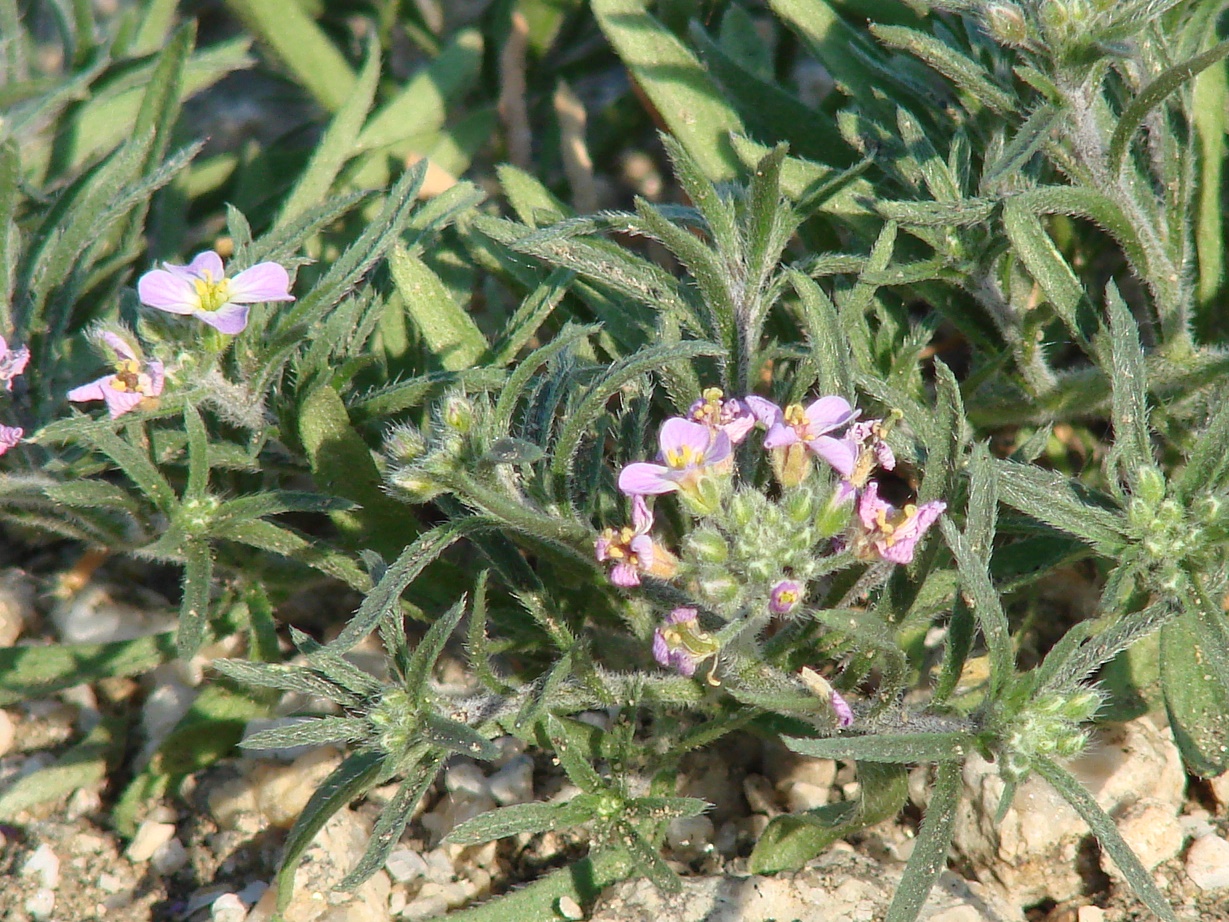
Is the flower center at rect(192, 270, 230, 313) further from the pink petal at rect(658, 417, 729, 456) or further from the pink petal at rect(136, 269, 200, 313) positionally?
the pink petal at rect(658, 417, 729, 456)

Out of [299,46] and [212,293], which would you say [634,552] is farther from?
[299,46]

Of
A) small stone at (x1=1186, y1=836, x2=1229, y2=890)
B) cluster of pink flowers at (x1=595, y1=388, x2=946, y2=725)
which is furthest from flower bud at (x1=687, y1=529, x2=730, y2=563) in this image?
small stone at (x1=1186, y1=836, x2=1229, y2=890)

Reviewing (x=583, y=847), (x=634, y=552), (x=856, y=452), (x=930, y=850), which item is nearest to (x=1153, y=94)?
(x=856, y=452)

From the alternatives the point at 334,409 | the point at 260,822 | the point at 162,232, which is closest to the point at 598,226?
the point at 334,409

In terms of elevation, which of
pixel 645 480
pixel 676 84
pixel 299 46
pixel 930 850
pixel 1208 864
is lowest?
pixel 1208 864

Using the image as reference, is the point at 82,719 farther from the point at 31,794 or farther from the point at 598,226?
the point at 598,226

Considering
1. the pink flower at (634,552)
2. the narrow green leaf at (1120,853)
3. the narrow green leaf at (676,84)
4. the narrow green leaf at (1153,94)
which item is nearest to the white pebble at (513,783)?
the pink flower at (634,552)

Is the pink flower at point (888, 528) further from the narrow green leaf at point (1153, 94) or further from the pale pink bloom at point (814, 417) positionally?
the narrow green leaf at point (1153, 94)
